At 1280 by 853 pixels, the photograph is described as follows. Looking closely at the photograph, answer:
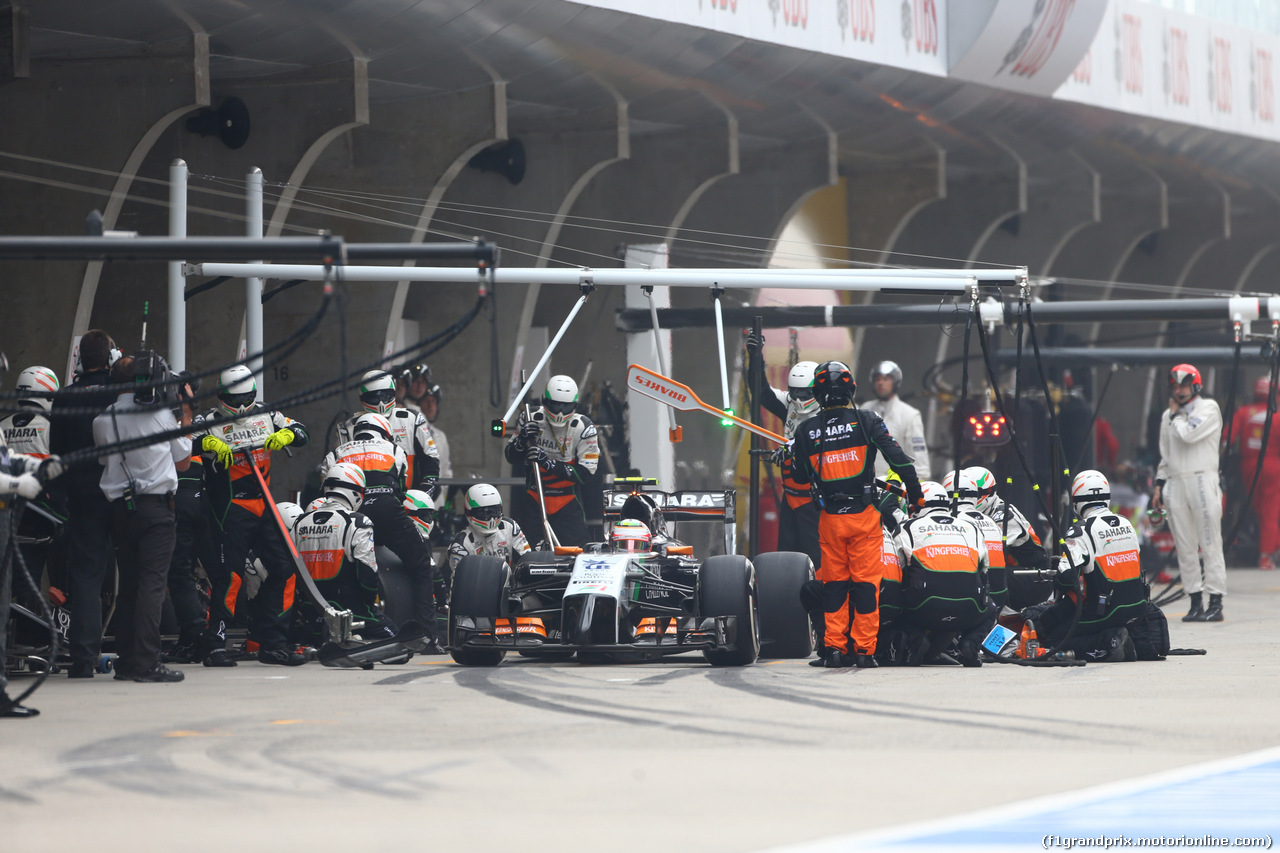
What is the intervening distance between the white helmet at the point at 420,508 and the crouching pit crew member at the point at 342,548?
929mm

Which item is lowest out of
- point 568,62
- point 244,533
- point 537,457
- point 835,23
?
point 244,533

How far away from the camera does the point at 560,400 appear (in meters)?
13.0

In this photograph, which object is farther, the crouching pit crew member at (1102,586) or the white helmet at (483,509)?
the white helmet at (483,509)

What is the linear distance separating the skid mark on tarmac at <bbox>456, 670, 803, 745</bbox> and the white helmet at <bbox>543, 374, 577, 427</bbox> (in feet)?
11.1

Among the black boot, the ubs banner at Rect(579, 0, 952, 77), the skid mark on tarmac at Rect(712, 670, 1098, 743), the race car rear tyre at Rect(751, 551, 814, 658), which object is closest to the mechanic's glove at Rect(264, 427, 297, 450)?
the race car rear tyre at Rect(751, 551, 814, 658)

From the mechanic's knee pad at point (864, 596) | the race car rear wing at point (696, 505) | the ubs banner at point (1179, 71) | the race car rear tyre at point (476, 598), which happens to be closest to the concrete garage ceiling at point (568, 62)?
the ubs banner at point (1179, 71)

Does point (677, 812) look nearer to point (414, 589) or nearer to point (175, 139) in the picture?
point (414, 589)

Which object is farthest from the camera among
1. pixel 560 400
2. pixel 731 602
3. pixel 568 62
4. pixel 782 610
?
pixel 568 62

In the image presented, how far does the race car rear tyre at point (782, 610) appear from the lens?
10.6 meters

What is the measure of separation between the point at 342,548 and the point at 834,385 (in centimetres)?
322

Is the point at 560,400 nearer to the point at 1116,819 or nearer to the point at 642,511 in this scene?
the point at 642,511

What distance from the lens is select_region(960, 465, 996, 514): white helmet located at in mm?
11648

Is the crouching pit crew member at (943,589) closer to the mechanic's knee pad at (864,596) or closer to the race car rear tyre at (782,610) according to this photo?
the mechanic's knee pad at (864,596)

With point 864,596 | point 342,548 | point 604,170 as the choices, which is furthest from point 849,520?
point 604,170
